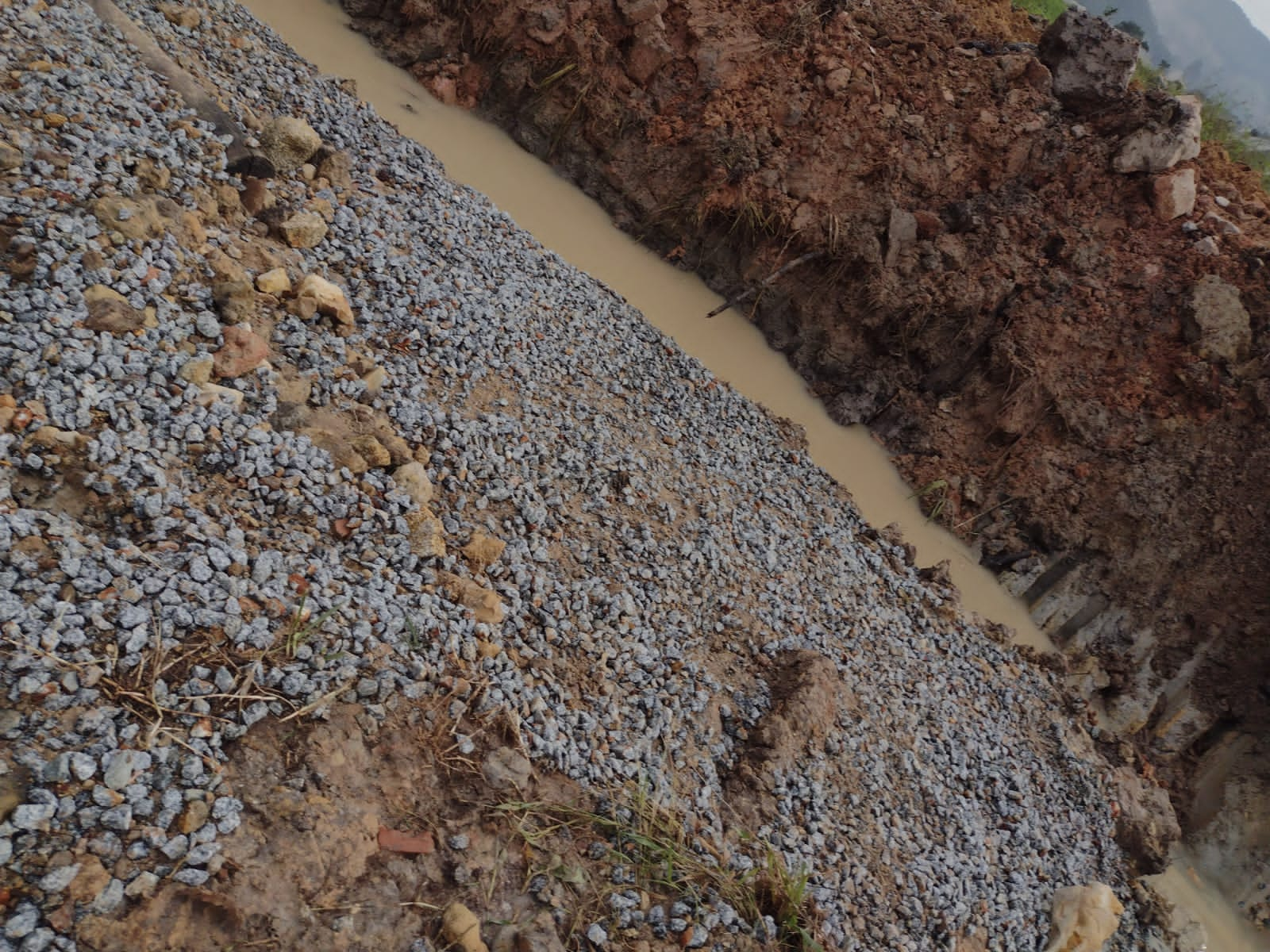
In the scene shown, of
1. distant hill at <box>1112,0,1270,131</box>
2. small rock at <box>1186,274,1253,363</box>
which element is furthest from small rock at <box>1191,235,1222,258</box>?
distant hill at <box>1112,0,1270,131</box>

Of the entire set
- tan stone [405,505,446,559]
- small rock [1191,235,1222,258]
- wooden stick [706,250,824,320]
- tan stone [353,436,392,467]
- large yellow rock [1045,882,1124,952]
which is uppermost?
small rock [1191,235,1222,258]

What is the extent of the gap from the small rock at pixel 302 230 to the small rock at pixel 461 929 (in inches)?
199

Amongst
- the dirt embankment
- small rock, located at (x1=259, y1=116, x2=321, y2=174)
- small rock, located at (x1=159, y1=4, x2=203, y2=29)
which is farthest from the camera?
the dirt embankment

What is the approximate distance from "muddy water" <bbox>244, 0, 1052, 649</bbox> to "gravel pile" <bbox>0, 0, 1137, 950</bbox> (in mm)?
1283

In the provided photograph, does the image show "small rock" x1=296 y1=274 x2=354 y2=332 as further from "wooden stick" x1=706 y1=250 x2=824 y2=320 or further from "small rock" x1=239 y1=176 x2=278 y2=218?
"wooden stick" x1=706 y1=250 x2=824 y2=320

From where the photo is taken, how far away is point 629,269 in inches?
392

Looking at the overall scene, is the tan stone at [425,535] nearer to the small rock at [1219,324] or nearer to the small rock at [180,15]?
the small rock at [180,15]

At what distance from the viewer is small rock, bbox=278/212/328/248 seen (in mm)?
5805

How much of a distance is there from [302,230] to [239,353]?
1904 mm

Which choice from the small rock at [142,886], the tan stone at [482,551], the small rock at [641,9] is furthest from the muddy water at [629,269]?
the small rock at [142,886]

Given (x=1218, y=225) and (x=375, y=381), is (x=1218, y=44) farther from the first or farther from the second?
(x=375, y=381)

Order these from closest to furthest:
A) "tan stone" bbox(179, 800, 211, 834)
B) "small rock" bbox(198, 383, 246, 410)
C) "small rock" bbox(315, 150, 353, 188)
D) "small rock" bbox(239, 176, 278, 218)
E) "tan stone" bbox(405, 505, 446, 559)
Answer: "tan stone" bbox(179, 800, 211, 834) < "small rock" bbox(198, 383, 246, 410) < "tan stone" bbox(405, 505, 446, 559) < "small rock" bbox(239, 176, 278, 218) < "small rock" bbox(315, 150, 353, 188)

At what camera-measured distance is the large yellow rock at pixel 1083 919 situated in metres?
5.55

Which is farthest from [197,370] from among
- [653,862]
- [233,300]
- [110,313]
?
[653,862]
